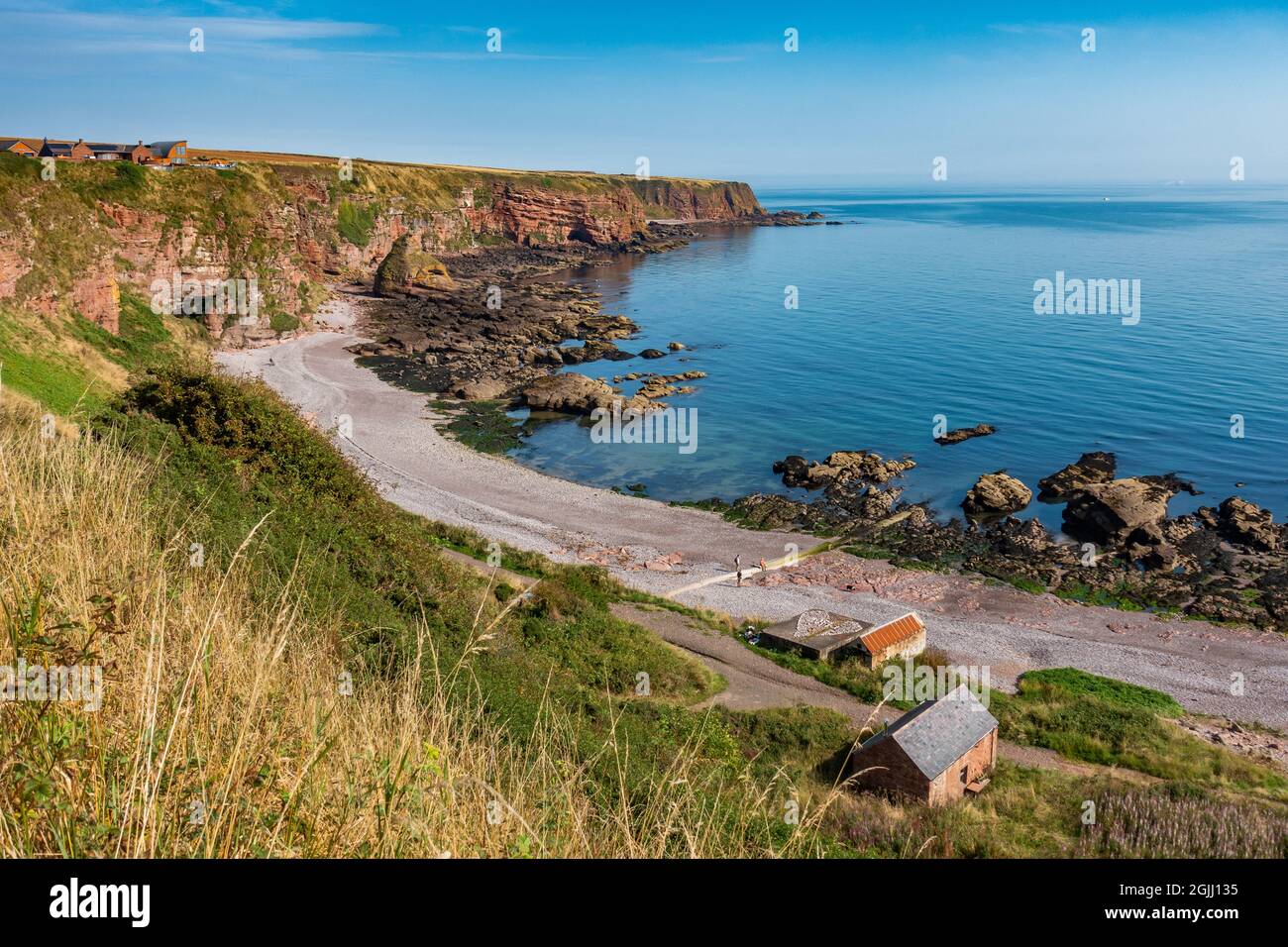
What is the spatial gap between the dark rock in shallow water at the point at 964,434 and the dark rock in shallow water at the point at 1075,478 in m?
6.41

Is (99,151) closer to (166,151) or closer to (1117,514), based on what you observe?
(166,151)

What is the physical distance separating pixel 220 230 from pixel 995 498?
169 ft

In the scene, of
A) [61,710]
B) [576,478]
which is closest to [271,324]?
[576,478]

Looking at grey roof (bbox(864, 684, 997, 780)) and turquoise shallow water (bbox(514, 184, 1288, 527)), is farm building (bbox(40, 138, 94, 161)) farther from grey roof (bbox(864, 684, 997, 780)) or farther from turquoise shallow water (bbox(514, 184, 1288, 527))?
grey roof (bbox(864, 684, 997, 780))

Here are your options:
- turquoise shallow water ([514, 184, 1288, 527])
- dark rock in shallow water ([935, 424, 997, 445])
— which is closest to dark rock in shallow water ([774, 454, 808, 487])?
turquoise shallow water ([514, 184, 1288, 527])

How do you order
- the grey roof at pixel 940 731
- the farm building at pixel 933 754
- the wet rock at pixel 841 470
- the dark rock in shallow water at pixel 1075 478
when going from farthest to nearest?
the wet rock at pixel 841 470 < the dark rock in shallow water at pixel 1075 478 < the grey roof at pixel 940 731 < the farm building at pixel 933 754

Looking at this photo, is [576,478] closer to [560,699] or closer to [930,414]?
[930,414]

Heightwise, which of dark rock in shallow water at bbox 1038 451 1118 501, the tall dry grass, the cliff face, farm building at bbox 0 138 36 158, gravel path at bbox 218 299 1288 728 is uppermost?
farm building at bbox 0 138 36 158

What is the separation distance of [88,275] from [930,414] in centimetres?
4814

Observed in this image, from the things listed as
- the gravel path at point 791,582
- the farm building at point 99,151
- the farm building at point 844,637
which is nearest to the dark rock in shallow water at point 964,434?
the gravel path at point 791,582

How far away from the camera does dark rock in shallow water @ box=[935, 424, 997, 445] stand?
4997cm

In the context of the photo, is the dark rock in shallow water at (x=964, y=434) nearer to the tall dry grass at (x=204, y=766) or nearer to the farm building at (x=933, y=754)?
the farm building at (x=933, y=754)

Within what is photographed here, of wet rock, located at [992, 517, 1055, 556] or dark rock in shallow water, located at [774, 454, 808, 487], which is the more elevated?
dark rock in shallow water, located at [774, 454, 808, 487]

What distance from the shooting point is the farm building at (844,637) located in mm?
25562
